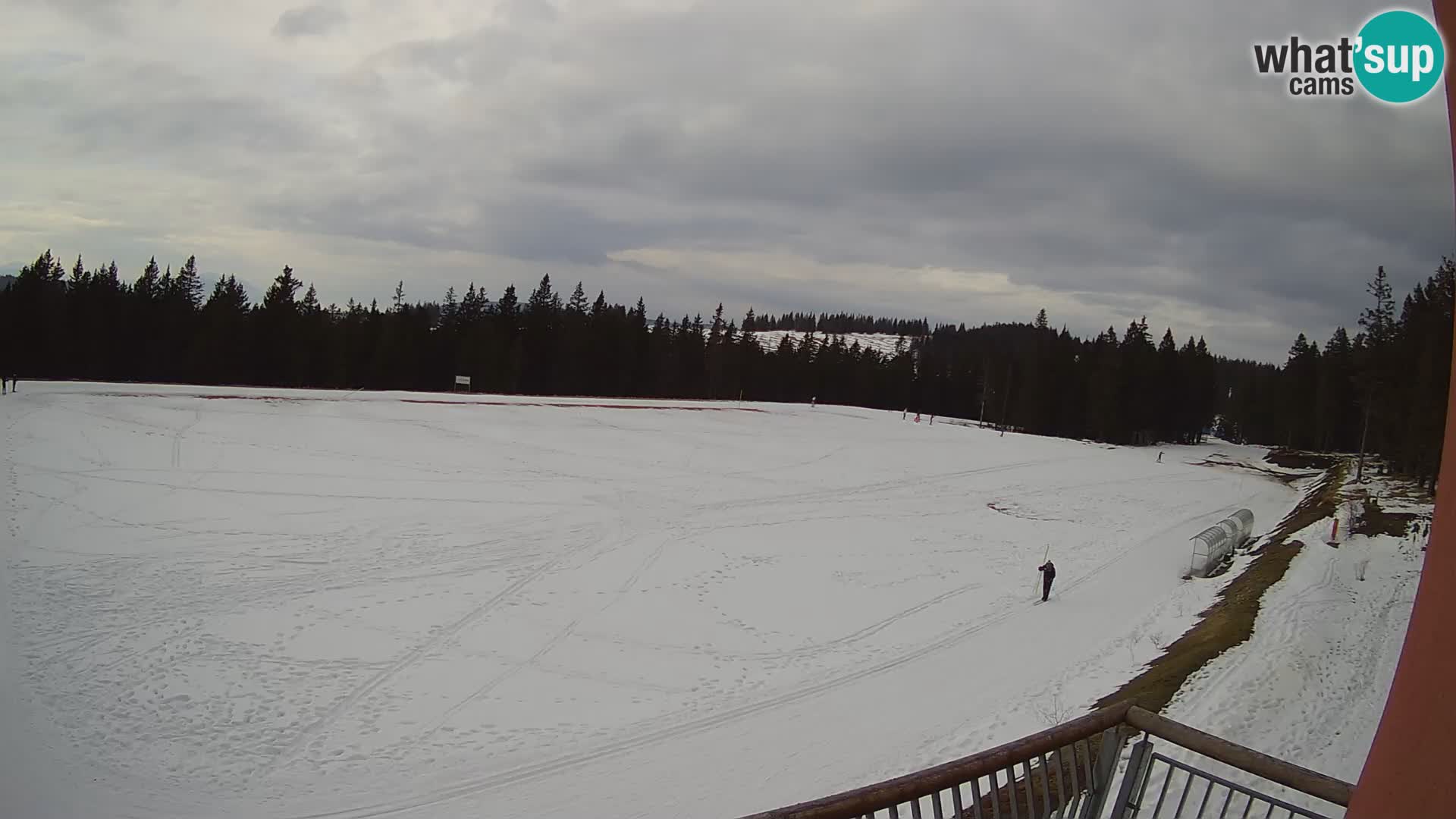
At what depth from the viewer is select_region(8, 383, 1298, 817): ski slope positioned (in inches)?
394

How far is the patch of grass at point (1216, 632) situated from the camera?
12.2 meters

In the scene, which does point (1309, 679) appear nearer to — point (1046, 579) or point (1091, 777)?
point (1046, 579)

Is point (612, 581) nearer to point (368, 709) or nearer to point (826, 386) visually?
point (368, 709)

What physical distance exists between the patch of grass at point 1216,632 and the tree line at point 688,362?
16.6m

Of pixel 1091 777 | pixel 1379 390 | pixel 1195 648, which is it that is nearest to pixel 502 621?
pixel 1091 777

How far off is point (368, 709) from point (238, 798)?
2.35 metres

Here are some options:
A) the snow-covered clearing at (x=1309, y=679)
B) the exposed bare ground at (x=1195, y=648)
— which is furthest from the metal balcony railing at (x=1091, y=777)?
the snow-covered clearing at (x=1309, y=679)

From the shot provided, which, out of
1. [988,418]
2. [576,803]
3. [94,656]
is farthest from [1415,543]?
[988,418]

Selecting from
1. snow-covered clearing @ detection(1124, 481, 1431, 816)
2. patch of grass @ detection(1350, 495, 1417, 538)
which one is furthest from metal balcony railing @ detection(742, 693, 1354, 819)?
patch of grass @ detection(1350, 495, 1417, 538)

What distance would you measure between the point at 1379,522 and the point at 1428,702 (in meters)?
33.9

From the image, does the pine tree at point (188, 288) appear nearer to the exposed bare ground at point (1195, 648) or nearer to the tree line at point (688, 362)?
the tree line at point (688, 362)

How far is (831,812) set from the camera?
3066 mm

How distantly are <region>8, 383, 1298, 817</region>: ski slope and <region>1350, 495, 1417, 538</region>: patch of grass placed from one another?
3.94 metres

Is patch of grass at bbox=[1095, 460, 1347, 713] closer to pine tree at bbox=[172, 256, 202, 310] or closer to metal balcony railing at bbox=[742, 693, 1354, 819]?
metal balcony railing at bbox=[742, 693, 1354, 819]
